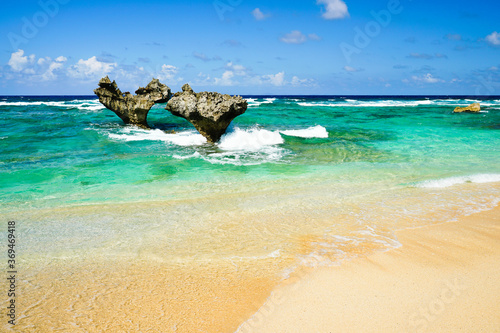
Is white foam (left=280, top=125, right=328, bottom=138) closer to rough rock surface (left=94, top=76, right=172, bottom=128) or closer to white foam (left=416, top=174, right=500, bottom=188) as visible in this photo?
rough rock surface (left=94, top=76, right=172, bottom=128)

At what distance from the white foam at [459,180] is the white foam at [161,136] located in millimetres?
8923

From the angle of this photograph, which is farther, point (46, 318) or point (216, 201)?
point (216, 201)

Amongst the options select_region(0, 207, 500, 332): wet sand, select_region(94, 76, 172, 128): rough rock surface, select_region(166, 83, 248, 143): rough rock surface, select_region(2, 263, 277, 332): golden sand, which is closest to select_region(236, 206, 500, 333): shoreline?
select_region(0, 207, 500, 332): wet sand

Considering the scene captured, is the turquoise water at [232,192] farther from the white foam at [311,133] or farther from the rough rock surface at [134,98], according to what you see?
the rough rock surface at [134,98]

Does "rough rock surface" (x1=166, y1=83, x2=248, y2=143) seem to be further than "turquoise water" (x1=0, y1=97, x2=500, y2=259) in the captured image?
Yes

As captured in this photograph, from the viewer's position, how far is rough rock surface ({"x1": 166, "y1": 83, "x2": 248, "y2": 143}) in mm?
12836

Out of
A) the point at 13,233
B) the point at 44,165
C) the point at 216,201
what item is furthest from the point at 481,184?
the point at 44,165

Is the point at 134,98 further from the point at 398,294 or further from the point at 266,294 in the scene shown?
the point at 398,294

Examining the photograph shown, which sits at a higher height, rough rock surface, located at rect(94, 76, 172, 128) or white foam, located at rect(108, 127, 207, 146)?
rough rock surface, located at rect(94, 76, 172, 128)

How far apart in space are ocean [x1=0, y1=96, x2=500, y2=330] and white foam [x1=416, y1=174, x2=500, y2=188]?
0.03 m

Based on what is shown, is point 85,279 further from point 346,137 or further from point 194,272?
point 346,137

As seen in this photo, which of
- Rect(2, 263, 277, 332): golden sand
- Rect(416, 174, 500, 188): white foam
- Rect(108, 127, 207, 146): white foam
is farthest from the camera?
Rect(108, 127, 207, 146): white foam

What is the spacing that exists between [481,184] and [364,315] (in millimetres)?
6249

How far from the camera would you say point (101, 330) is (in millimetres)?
2732
